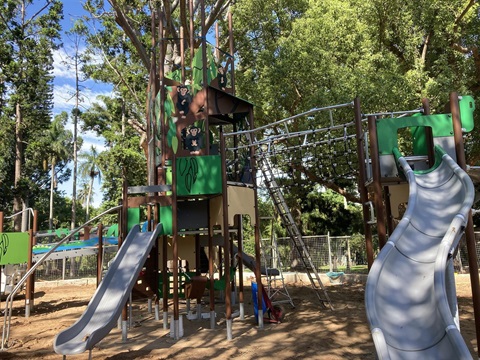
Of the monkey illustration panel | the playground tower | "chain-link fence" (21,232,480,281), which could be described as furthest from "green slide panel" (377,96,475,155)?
"chain-link fence" (21,232,480,281)

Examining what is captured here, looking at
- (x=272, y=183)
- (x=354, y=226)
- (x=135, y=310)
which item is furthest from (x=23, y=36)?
(x=354, y=226)

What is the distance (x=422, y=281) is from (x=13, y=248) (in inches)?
407

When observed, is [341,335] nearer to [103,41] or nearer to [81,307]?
[81,307]

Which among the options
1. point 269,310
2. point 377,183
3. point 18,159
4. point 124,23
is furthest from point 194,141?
point 18,159

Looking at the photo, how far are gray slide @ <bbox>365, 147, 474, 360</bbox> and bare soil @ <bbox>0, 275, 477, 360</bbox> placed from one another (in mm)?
2235

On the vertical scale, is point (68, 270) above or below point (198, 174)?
below

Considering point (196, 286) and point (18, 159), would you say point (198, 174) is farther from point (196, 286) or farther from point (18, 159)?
point (18, 159)

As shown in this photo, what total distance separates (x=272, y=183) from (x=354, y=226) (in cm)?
1841

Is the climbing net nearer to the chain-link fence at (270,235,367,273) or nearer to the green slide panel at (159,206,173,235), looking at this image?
the green slide panel at (159,206,173,235)

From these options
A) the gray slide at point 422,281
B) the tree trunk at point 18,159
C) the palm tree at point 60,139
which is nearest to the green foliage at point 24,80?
the tree trunk at point 18,159

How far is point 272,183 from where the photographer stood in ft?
32.3

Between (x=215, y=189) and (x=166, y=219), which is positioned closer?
(x=215, y=189)

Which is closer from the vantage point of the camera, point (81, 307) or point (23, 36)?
point (81, 307)

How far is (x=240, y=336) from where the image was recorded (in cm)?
786
